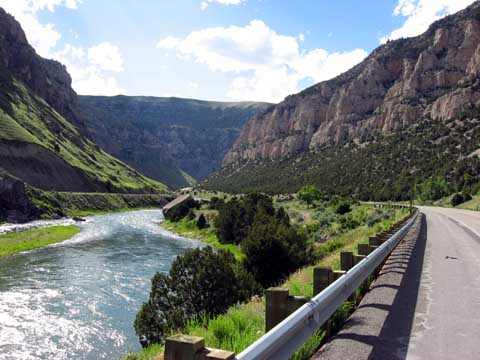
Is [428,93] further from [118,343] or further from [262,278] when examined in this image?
[118,343]

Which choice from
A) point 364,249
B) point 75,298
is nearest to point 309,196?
point 75,298

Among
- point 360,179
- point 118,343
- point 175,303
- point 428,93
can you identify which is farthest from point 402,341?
point 428,93

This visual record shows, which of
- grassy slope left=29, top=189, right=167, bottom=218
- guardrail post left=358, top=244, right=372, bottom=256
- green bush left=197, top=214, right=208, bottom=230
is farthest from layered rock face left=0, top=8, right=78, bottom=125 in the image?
guardrail post left=358, top=244, right=372, bottom=256

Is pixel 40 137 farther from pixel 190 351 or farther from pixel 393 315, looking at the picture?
pixel 190 351

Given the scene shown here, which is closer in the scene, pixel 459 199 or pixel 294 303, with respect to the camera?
pixel 294 303

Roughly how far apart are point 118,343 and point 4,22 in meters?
171

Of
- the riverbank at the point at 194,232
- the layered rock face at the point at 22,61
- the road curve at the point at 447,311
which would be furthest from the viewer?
the layered rock face at the point at 22,61

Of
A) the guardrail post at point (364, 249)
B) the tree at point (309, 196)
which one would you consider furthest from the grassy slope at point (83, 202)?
the guardrail post at point (364, 249)

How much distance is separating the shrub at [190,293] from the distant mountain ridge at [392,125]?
216ft

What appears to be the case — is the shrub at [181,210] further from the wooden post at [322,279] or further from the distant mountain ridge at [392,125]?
the wooden post at [322,279]

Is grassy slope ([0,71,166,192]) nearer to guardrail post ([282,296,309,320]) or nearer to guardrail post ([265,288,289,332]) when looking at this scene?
guardrail post ([265,288,289,332])

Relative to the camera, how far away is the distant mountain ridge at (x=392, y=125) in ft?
298

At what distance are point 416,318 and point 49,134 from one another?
131 m

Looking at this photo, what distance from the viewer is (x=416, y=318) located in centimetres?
654
